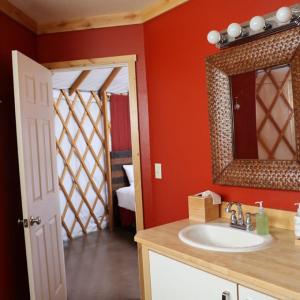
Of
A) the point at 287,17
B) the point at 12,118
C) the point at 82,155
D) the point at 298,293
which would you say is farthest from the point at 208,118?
the point at 82,155

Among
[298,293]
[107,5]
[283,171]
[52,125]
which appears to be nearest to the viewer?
[298,293]

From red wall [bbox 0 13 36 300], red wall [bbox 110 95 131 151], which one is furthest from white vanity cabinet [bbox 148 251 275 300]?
red wall [bbox 110 95 131 151]

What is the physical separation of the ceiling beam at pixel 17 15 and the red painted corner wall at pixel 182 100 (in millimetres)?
867

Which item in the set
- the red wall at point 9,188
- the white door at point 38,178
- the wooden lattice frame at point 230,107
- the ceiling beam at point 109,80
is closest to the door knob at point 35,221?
the white door at point 38,178

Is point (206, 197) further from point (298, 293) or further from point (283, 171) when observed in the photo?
point (298, 293)

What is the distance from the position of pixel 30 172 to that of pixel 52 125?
1.87ft

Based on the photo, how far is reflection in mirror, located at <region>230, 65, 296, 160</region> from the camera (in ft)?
5.14

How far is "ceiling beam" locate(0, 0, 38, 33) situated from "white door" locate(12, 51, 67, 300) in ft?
1.16

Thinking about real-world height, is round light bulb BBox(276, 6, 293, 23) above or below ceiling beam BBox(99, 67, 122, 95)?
below

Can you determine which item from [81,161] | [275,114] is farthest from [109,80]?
[275,114]

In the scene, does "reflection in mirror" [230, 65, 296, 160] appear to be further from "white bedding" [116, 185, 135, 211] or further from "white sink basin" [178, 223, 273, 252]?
"white bedding" [116, 185, 135, 211]

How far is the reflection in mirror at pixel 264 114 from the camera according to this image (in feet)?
5.14

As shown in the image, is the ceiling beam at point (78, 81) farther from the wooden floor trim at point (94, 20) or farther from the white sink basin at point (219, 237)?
the white sink basin at point (219, 237)

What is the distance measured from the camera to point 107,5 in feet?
7.31
